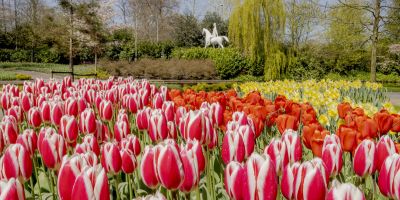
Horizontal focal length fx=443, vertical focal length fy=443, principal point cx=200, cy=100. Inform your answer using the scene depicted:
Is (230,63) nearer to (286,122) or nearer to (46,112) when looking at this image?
(46,112)

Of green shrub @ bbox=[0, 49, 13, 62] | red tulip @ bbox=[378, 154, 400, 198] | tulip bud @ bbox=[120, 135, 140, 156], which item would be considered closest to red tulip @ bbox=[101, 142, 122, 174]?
tulip bud @ bbox=[120, 135, 140, 156]

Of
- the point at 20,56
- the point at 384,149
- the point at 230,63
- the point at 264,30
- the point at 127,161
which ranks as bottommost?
the point at 127,161

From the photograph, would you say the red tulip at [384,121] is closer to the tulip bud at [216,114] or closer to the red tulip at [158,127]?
the tulip bud at [216,114]

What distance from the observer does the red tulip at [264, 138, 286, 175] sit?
1788 mm

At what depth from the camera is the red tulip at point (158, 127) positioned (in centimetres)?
261

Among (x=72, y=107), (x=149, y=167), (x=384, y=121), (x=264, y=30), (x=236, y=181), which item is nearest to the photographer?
(x=236, y=181)

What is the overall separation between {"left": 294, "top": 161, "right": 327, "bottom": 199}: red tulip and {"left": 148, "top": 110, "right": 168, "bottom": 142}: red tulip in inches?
51.2

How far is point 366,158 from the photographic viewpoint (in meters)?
1.93

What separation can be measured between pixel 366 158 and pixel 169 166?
910 mm

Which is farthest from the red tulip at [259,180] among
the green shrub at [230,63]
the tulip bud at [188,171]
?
the green shrub at [230,63]

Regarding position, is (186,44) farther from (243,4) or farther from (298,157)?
(298,157)

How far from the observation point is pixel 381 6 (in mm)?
18750

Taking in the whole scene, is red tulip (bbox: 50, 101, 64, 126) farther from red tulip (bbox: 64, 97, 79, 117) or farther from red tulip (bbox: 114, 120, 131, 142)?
red tulip (bbox: 114, 120, 131, 142)

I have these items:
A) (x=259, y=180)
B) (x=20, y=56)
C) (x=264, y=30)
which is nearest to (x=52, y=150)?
(x=259, y=180)
